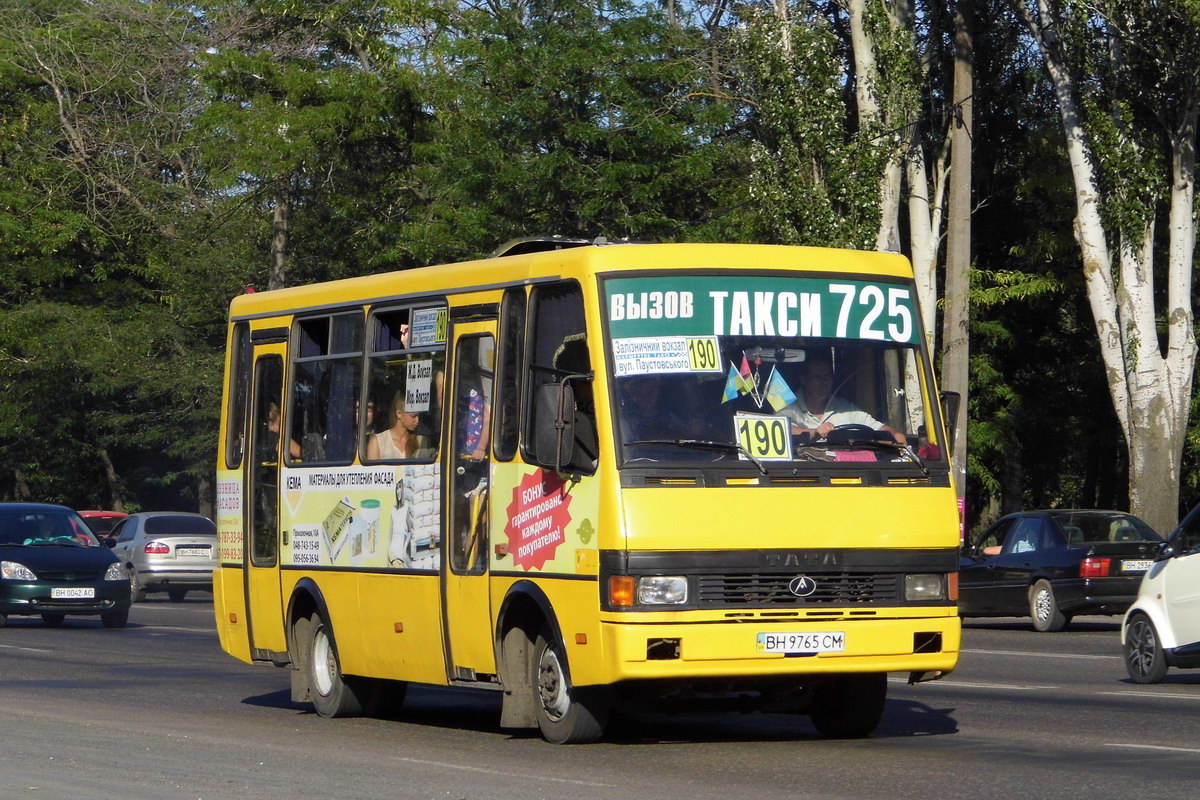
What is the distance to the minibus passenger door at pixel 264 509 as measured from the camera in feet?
49.3

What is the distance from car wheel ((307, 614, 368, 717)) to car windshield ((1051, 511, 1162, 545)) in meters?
13.0

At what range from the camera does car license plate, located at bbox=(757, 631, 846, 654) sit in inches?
437

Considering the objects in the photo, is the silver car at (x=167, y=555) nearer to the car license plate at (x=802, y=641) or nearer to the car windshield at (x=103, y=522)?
the car windshield at (x=103, y=522)

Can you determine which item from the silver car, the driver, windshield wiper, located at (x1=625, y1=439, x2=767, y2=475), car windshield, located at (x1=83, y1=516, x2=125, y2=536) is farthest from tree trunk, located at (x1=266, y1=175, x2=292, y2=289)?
windshield wiper, located at (x1=625, y1=439, x2=767, y2=475)

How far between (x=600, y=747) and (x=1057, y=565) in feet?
47.1

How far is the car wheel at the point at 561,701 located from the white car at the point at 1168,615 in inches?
245

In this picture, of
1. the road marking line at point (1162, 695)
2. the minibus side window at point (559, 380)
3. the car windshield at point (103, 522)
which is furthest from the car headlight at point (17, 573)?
the car windshield at point (103, 522)

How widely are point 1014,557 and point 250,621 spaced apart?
42.7 ft

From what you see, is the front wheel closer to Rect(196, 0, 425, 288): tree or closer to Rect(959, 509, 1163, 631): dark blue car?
Rect(959, 509, 1163, 631): dark blue car

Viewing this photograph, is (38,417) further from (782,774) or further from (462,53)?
(782,774)

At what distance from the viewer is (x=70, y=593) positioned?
27.0 meters

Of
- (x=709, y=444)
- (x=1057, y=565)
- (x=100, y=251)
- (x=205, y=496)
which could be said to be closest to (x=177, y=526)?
(x=1057, y=565)

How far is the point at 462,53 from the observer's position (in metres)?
40.1

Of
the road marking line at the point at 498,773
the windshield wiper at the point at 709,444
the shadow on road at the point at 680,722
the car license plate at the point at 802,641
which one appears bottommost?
the road marking line at the point at 498,773
